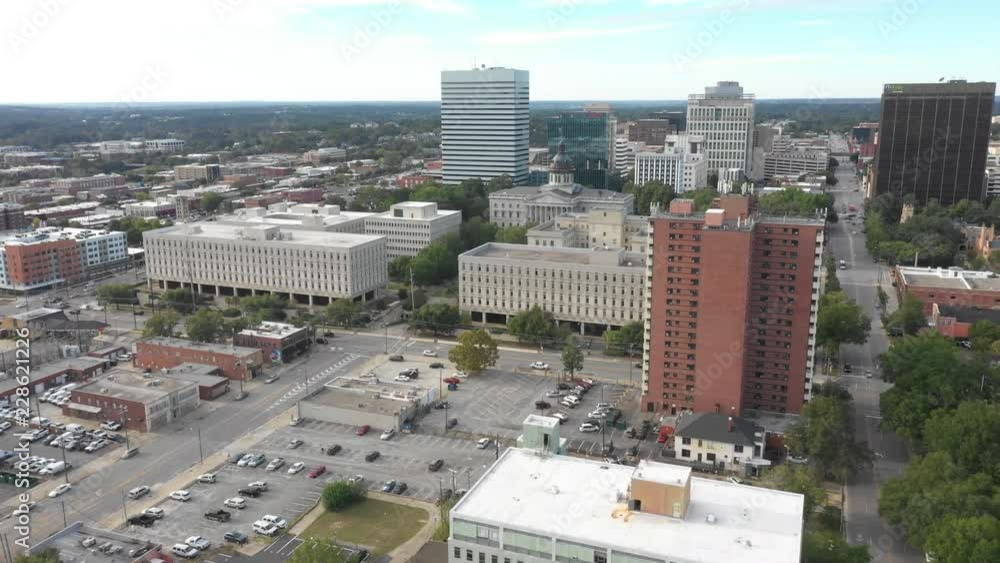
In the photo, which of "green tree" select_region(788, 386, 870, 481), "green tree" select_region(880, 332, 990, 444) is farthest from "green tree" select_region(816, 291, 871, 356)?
"green tree" select_region(788, 386, 870, 481)

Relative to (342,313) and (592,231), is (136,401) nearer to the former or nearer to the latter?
(342,313)

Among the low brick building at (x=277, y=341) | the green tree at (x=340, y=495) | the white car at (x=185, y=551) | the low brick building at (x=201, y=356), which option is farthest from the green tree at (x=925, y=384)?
the low brick building at (x=201, y=356)

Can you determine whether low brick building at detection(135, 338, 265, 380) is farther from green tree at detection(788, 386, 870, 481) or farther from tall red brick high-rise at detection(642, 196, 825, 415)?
green tree at detection(788, 386, 870, 481)

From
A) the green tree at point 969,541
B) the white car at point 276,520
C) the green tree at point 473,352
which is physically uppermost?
the green tree at point 969,541

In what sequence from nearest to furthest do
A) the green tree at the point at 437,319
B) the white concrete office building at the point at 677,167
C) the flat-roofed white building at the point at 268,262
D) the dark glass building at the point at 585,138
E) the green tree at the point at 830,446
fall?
the green tree at the point at 830,446 < the green tree at the point at 437,319 < the flat-roofed white building at the point at 268,262 < the white concrete office building at the point at 677,167 < the dark glass building at the point at 585,138

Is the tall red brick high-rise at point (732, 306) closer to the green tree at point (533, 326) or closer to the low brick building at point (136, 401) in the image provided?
the green tree at point (533, 326)

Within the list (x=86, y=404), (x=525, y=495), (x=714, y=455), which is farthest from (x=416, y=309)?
(x=525, y=495)

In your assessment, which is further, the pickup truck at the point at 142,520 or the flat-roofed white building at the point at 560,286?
the flat-roofed white building at the point at 560,286
